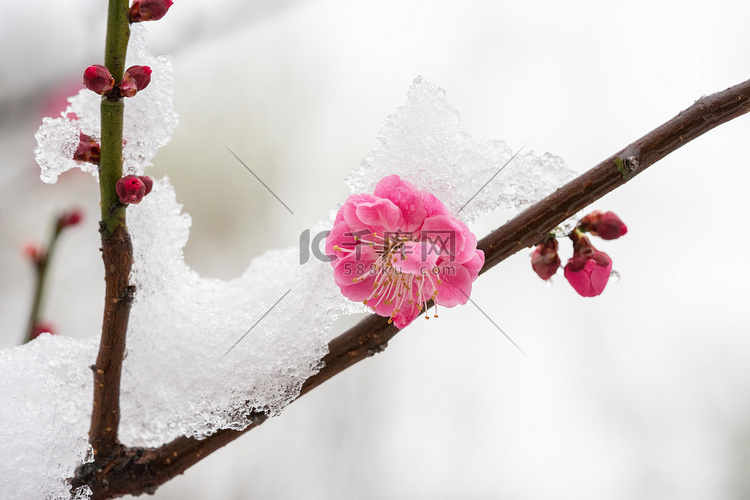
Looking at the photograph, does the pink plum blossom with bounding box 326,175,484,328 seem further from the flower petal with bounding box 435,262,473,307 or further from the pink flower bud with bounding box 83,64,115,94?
the pink flower bud with bounding box 83,64,115,94

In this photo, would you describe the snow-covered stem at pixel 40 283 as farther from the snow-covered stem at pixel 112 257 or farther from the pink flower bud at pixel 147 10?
the pink flower bud at pixel 147 10

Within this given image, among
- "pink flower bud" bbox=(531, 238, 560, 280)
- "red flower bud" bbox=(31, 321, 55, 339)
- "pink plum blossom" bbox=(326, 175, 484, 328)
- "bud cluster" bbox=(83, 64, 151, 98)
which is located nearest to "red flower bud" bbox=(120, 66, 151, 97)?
"bud cluster" bbox=(83, 64, 151, 98)

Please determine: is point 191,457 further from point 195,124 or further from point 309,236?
point 195,124

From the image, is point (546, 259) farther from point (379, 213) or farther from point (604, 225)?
point (379, 213)

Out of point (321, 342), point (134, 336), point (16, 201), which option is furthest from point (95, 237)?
point (321, 342)

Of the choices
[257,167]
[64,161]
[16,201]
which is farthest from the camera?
[257,167]

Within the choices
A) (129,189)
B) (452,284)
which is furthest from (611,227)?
(129,189)
